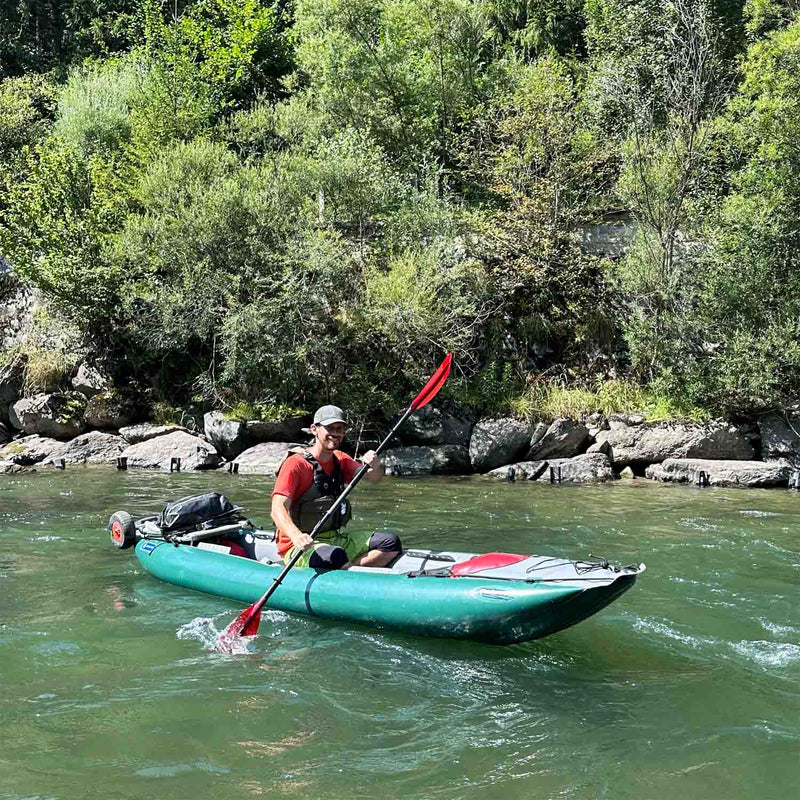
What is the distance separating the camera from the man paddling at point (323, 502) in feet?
17.0

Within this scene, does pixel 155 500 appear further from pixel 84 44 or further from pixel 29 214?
pixel 84 44

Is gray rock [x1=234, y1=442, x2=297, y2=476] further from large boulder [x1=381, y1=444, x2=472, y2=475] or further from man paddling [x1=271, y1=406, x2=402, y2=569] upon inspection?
man paddling [x1=271, y1=406, x2=402, y2=569]

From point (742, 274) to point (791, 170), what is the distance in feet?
6.14

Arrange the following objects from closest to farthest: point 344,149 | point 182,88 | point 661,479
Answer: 1. point 661,479
2. point 344,149
3. point 182,88

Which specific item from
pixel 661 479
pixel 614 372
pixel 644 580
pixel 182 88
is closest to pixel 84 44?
pixel 182 88

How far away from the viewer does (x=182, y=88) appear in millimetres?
19672

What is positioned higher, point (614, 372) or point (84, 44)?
point (84, 44)

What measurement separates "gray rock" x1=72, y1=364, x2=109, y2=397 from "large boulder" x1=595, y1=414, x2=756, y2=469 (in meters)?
9.19

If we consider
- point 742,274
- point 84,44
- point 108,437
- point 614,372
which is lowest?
point 108,437

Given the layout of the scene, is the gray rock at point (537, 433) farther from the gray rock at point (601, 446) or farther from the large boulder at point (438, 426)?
the large boulder at point (438, 426)

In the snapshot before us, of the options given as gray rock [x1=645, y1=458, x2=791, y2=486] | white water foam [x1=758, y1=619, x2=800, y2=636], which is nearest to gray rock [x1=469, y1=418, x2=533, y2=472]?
gray rock [x1=645, y1=458, x2=791, y2=486]

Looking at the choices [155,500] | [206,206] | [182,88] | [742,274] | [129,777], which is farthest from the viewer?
[182,88]

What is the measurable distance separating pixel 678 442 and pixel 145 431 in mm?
8847

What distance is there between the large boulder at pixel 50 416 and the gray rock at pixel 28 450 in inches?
8.5
